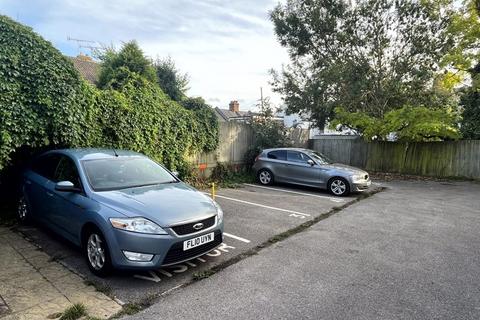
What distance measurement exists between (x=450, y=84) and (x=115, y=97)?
14121mm

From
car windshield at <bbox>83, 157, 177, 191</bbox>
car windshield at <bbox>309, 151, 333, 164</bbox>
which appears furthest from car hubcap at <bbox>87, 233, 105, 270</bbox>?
car windshield at <bbox>309, 151, 333, 164</bbox>

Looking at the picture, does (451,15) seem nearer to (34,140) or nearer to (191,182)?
(191,182)

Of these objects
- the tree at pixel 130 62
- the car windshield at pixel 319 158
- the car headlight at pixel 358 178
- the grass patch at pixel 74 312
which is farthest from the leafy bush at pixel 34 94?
the car headlight at pixel 358 178

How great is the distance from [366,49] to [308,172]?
7.99 metres

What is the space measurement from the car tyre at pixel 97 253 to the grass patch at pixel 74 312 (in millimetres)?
633

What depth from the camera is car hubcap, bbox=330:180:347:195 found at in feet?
31.4

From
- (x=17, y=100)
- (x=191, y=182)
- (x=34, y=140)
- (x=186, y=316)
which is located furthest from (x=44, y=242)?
(x=191, y=182)

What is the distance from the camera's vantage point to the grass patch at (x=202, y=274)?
159 inches

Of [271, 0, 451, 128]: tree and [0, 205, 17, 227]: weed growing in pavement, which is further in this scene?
[271, 0, 451, 128]: tree

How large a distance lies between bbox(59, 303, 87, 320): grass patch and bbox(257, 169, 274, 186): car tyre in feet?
27.3

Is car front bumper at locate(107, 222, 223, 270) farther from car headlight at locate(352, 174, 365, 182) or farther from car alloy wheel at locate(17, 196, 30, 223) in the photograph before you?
car headlight at locate(352, 174, 365, 182)

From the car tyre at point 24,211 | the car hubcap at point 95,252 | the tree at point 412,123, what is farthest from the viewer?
the tree at point 412,123

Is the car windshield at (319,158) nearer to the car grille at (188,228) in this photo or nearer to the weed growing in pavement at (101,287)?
the car grille at (188,228)

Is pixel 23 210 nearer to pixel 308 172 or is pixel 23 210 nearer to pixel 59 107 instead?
pixel 59 107
